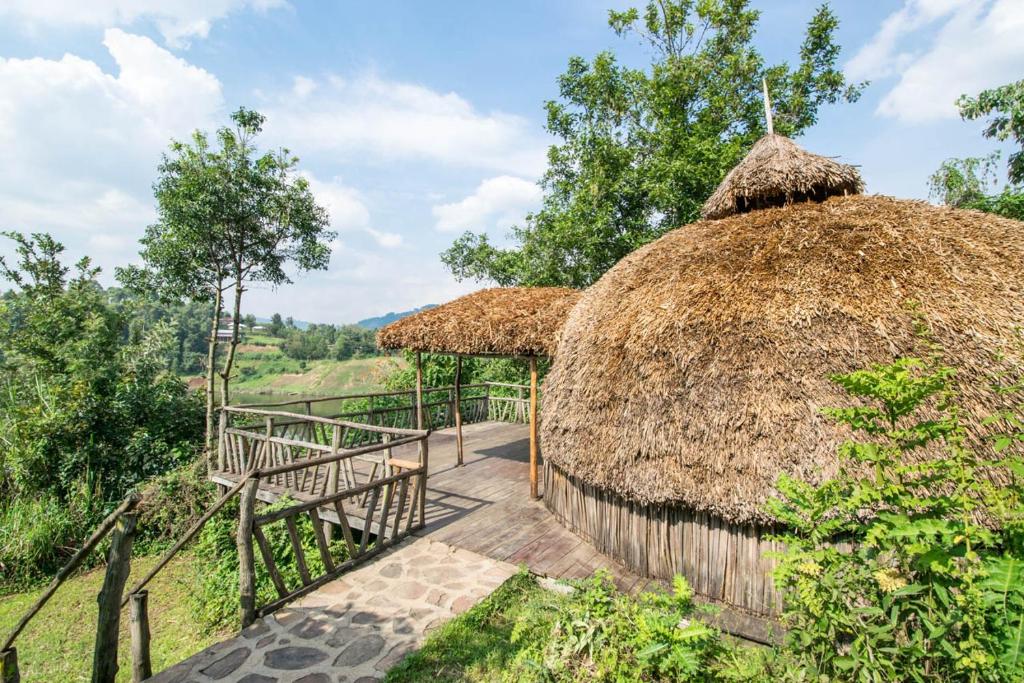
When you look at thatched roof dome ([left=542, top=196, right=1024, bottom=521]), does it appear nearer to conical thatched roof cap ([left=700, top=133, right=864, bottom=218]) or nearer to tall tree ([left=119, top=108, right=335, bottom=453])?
conical thatched roof cap ([left=700, top=133, right=864, bottom=218])

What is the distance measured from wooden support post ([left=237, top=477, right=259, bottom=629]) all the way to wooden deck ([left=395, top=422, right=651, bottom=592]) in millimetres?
2061

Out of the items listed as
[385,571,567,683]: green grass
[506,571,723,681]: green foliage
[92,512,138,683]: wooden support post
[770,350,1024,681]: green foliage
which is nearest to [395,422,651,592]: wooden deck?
[385,571,567,683]: green grass

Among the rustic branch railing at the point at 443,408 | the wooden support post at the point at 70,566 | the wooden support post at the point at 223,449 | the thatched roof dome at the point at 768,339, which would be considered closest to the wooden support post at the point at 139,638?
the wooden support post at the point at 70,566

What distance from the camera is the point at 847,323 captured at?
404 centimetres

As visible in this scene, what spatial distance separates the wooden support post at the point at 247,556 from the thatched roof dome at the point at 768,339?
10.6 ft

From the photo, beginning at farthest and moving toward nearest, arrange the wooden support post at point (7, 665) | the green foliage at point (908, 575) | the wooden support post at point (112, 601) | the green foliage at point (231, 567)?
the green foliage at point (231, 567)
the wooden support post at point (112, 601)
the wooden support post at point (7, 665)
the green foliage at point (908, 575)

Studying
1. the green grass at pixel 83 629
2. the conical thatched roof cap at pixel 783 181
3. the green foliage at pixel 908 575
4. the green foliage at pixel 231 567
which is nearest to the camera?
the green foliage at pixel 908 575

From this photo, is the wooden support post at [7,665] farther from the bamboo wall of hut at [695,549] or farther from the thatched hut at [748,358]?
the bamboo wall of hut at [695,549]

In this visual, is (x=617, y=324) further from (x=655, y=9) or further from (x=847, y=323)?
(x=655, y=9)

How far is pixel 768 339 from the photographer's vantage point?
420 cm

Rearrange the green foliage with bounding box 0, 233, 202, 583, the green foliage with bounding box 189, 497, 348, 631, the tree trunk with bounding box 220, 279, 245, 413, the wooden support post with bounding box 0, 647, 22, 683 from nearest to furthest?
the wooden support post with bounding box 0, 647, 22, 683 < the green foliage with bounding box 189, 497, 348, 631 < the green foliage with bounding box 0, 233, 202, 583 < the tree trunk with bounding box 220, 279, 245, 413

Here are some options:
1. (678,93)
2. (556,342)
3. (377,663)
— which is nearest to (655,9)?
(678,93)

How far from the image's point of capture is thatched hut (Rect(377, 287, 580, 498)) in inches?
261

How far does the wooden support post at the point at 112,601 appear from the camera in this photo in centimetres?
328
